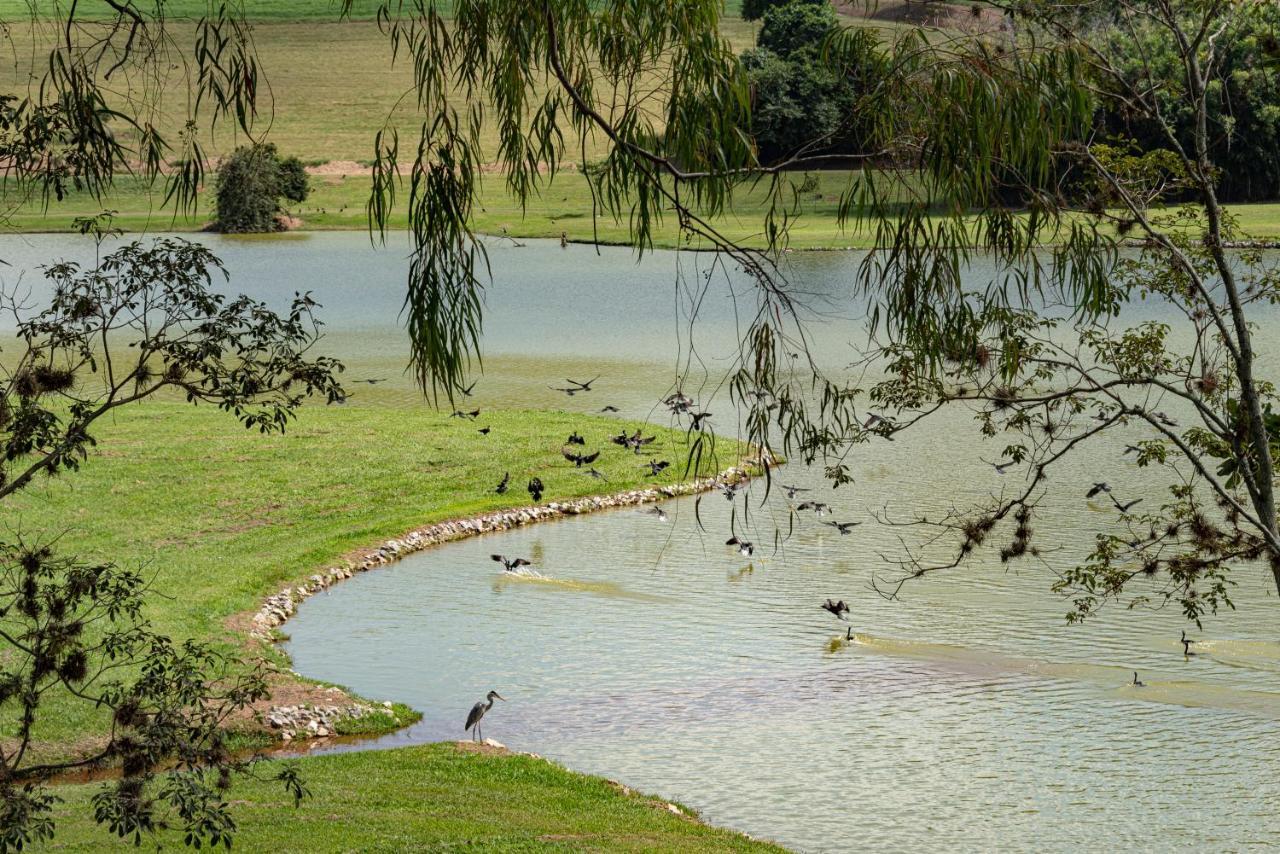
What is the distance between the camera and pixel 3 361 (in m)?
35.7

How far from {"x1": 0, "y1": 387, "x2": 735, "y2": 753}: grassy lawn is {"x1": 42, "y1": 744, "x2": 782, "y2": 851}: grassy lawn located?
13.1 ft

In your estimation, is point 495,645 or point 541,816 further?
point 495,645

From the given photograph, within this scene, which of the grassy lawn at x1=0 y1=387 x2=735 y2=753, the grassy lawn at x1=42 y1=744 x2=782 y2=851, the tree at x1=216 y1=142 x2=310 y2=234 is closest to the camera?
the grassy lawn at x1=42 y1=744 x2=782 y2=851

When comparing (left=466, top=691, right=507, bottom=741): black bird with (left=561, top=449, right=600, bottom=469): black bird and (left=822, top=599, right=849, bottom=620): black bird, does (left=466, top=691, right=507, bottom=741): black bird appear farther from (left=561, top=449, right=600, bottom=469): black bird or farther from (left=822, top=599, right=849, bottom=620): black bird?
(left=561, top=449, right=600, bottom=469): black bird

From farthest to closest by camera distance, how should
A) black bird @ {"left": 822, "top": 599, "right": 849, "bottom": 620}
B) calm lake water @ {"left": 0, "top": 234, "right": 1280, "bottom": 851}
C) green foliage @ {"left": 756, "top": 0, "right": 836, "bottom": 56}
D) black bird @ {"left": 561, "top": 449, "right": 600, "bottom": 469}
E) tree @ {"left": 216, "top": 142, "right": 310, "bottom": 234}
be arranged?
1. green foliage @ {"left": 756, "top": 0, "right": 836, "bottom": 56}
2. tree @ {"left": 216, "top": 142, "right": 310, "bottom": 234}
3. black bird @ {"left": 561, "top": 449, "right": 600, "bottom": 469}
4. black bird @ {"left": 822, "top": 599, "right": 849, "bottom": 620}
5. calm lake water @ {"left": 0, "top": 234, "right": 1280, "bottom": 851}

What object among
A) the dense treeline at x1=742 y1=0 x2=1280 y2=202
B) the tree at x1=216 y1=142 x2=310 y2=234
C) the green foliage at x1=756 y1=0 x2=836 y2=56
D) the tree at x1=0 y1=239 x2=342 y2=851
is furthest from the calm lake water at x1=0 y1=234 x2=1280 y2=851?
the green foliage at x1=756 y1=0 x2=836 y2=56

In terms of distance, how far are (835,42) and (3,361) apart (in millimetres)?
33725

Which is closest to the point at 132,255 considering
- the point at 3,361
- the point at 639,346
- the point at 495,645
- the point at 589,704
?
the point at 589,704

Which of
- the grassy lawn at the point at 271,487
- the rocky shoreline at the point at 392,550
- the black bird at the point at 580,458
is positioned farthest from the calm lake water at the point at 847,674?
the black bird at the point at 580,458

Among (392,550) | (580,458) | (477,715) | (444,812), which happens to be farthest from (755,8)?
(444,812)

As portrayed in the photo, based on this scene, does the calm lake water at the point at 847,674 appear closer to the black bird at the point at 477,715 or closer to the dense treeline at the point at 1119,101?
the black bird at the point at 477,715

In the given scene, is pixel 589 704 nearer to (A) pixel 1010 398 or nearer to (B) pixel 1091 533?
(A) pixel 1010 398

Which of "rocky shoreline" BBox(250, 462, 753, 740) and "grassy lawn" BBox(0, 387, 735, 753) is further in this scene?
"grassy lawn" BBox(0, 387, 735, 753)

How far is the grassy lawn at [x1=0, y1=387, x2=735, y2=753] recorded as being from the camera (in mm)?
17594
